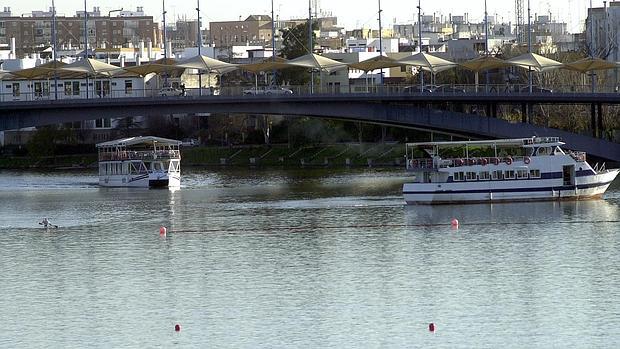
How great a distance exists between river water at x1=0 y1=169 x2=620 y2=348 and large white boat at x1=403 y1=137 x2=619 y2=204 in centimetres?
126

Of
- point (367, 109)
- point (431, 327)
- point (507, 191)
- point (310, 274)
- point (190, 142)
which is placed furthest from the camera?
point (190, 142)

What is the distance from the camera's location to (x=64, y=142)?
→ 176 meters

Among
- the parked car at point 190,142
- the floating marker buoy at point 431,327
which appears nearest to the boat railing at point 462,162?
the floating marker buoy at point 431,327

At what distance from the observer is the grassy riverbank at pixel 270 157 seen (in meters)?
147

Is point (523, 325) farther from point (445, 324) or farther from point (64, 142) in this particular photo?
point (64, 142)

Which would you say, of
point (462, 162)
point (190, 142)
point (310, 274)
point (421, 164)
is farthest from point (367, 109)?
point (190, 142)

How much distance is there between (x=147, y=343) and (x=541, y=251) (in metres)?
23.8

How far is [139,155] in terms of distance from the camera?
125 metres

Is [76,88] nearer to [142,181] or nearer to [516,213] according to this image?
[142,181]

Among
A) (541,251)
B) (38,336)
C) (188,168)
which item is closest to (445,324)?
(38,336)

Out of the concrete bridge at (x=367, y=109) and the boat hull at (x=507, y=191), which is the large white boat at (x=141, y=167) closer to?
the concrete bridge at (x=367, y=109)

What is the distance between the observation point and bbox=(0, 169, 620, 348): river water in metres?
55.0

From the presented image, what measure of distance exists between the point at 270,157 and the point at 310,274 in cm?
8823

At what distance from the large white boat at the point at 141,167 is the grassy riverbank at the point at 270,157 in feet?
82.9
